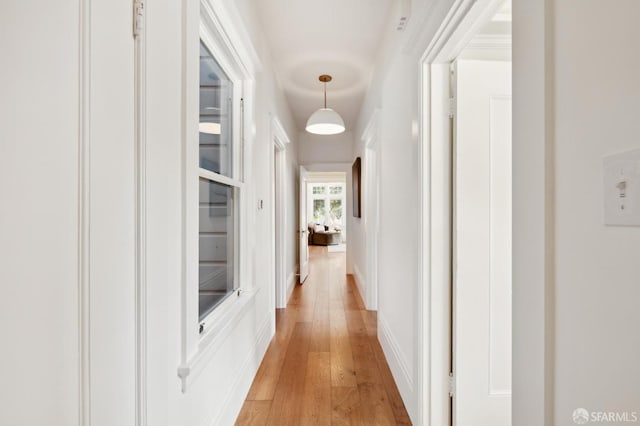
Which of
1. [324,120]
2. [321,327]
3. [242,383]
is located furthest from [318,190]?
[242,383]

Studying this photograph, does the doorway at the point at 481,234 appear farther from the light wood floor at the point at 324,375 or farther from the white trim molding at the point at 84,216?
the white trim molding at the point at 84,216

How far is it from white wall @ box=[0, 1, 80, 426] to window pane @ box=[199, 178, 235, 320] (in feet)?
2.82

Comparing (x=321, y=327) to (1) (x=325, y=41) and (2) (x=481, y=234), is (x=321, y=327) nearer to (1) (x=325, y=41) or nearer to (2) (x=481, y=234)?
(2) (x=481, y=234)

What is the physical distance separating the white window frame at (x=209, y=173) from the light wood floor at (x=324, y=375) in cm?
63

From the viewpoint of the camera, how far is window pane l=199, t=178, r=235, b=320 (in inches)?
60.3

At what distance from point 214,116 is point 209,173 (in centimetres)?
35

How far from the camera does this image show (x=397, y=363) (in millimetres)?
2205

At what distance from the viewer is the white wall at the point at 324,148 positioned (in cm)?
571

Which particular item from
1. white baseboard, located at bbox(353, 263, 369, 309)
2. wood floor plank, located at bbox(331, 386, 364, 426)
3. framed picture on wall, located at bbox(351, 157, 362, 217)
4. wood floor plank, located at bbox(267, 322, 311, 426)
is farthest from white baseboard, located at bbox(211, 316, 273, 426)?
framed picture on wall, located at bbox(351, 157, 362, 217)

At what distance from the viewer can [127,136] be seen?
0.82m

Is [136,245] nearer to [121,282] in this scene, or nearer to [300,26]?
[121,282]
